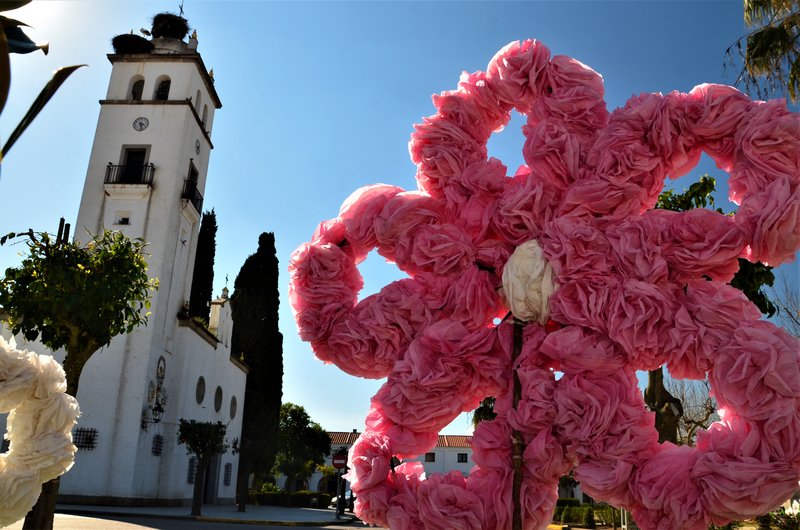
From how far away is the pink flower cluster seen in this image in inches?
89.3

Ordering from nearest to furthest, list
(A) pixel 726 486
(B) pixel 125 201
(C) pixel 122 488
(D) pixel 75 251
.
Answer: (A) pixel 726 486 → (D) pixel 75 251 → (C) pixel 122 488 → (B) pixel 125 201

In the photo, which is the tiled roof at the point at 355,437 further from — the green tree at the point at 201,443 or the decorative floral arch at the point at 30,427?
the decorative floral arch at the point at 30,427

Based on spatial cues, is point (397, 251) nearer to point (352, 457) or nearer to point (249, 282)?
point (352, 457)

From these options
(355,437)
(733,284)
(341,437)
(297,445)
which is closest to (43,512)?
(733,284)

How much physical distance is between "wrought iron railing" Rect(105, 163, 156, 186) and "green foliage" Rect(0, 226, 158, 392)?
1305 centimetres

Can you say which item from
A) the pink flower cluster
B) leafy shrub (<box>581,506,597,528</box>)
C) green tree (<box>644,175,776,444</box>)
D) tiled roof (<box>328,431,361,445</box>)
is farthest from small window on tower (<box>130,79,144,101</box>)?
tiled roof (<box>328,431,361,445</box>)

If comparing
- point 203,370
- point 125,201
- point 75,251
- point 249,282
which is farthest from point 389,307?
point 249,282

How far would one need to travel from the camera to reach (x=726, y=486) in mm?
2131

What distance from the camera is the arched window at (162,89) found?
23.8 meters

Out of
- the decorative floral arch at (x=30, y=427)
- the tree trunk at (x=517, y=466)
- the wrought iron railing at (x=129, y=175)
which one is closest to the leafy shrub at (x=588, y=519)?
the wrought iron railing at (x=129, y=175)

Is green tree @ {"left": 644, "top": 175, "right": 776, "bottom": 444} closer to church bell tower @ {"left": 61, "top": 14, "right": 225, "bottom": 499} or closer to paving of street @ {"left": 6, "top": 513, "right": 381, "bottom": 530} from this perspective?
paving of street @ {"left": 6, "top": 513, "right": 381, "bottom": 530}

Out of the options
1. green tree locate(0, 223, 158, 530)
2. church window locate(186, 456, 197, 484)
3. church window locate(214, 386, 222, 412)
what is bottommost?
church window locate(186, 456, 197, 484)

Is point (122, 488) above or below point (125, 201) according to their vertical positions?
below

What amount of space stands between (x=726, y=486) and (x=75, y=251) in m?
9.74
